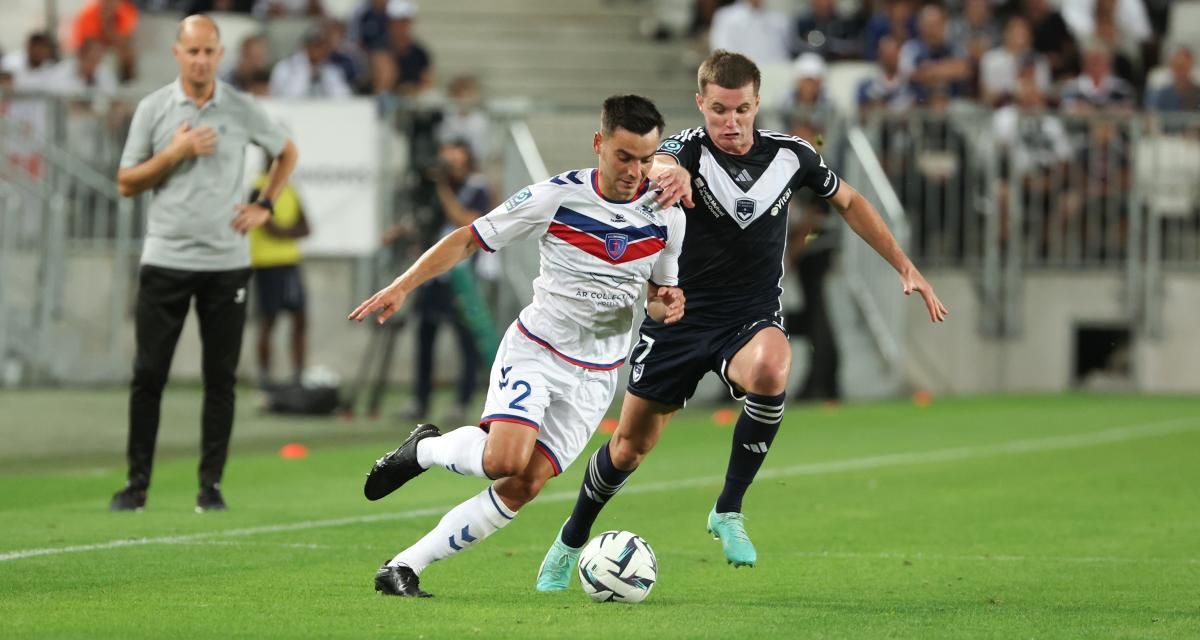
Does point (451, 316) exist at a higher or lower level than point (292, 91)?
lower

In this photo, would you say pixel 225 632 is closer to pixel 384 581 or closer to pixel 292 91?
pixel 384 581

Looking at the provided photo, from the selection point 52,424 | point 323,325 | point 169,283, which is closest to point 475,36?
point 323,325

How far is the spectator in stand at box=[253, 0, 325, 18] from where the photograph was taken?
2436 centimetres

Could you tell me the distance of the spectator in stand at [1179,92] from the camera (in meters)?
22.2

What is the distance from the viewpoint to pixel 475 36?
1019 inches

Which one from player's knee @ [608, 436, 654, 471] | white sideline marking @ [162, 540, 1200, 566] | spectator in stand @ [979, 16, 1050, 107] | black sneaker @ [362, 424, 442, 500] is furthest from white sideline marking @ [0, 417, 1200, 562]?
spectator in stand @ [979, 16, 1050, 107]

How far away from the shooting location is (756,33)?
23.9m

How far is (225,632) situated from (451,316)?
35.1 feet

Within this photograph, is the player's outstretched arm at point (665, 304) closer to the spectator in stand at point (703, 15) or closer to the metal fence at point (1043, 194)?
the metal fence at point (1043, 194)

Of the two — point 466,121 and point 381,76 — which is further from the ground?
point 381,76

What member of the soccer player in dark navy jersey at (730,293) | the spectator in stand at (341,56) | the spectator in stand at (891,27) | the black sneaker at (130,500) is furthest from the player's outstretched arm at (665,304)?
the spectator in stand at (891,27)

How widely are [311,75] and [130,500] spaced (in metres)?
11.4

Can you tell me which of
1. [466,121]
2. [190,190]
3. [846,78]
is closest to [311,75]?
[466,121]

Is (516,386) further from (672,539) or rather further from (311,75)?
(311,75)
